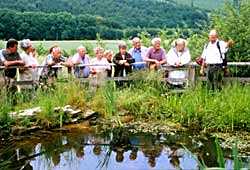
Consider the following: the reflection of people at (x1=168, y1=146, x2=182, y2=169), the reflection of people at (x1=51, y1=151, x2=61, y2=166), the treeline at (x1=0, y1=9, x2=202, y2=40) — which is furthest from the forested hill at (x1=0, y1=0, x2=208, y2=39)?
the reflection of people at (x1=168, y1=146, x2=182, y2=169)

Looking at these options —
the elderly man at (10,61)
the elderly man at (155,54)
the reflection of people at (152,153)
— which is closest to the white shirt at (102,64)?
the elderly man at (155,54)

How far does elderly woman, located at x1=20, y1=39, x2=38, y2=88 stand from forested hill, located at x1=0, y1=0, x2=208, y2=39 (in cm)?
1256

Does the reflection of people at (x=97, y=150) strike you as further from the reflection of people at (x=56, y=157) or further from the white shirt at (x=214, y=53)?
the white shirt at (x=214, y=53)

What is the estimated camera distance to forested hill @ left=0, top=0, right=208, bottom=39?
26.4m

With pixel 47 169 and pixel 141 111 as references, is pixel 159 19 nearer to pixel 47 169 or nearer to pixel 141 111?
pixel 141 111

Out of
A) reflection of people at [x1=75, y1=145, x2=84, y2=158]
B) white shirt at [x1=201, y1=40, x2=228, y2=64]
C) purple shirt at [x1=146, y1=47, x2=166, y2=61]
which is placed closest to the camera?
reflection of people at [x1=75, y1=145, x2=84, y2=158]

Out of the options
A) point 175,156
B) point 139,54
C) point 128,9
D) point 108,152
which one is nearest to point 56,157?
point 108,152

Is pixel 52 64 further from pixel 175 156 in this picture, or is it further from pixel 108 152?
pixel 175 156

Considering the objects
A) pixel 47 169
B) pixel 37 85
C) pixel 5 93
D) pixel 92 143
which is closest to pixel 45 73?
pixel 37 85

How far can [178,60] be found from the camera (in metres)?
11.8

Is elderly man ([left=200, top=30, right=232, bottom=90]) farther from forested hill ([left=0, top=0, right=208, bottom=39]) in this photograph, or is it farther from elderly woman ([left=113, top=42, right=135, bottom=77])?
forested hill ([left=0, top=0, right=208, bottom=39])

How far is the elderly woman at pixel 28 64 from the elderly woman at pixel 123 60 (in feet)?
5.35

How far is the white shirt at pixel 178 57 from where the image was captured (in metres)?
11.8

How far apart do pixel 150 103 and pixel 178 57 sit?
1409 millimetres
